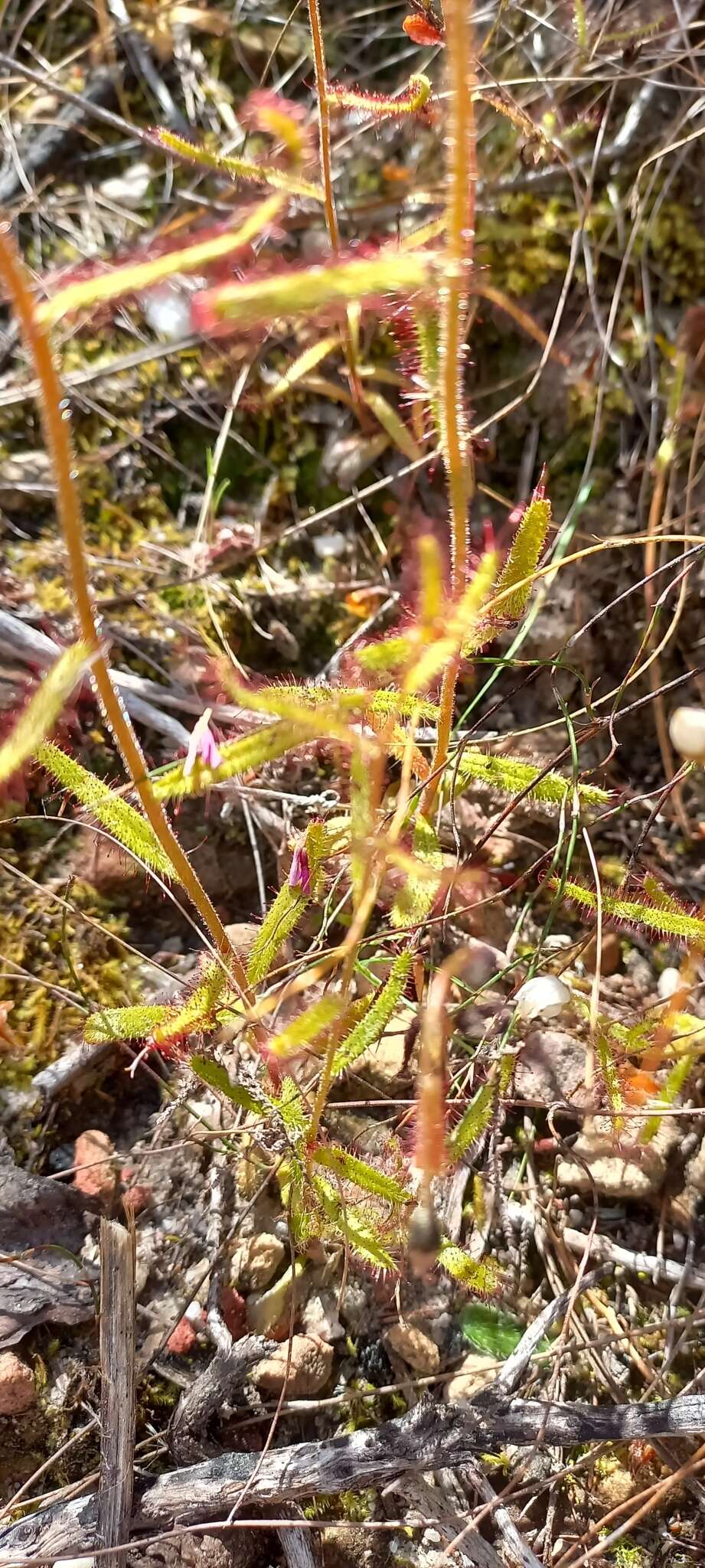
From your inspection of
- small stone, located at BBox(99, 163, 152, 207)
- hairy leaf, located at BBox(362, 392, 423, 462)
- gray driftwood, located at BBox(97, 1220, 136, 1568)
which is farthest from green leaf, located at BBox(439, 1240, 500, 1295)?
small stone, located at BBox(99, 163, 152, 207)

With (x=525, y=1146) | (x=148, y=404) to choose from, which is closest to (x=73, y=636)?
(x=148, y=404)

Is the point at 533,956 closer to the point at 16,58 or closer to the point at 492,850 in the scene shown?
the point at 492,850

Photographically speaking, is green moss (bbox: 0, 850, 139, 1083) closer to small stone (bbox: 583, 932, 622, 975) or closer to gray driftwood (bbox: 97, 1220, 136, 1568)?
gray driftwood (bbox: 97, 1220, 136, 1568)

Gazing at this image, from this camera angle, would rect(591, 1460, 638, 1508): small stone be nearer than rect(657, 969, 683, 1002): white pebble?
Yes

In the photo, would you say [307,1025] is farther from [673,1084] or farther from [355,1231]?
[673,1084]

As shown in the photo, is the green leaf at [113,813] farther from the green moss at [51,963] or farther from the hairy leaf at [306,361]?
the hairy leaf at [306,361]

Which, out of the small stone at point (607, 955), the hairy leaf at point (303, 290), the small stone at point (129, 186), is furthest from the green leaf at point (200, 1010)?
the small stone at point (129, 186)
